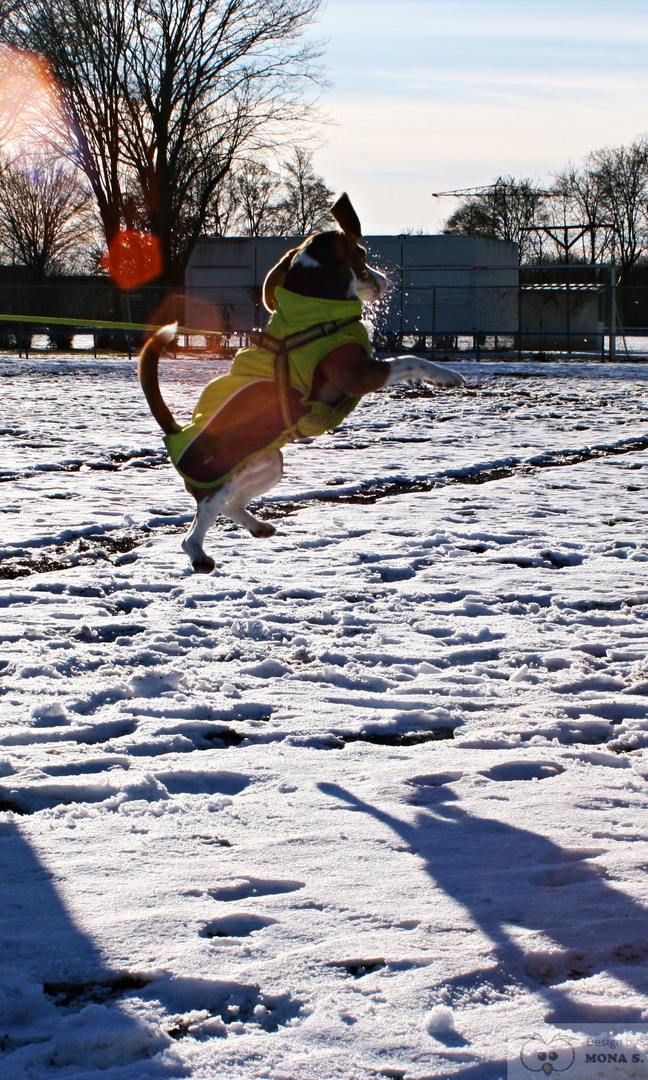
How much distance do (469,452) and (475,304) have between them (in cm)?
2217

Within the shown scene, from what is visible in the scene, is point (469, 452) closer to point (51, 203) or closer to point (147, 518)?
point (147, 518)

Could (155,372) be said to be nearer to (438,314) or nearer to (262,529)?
(262,529)

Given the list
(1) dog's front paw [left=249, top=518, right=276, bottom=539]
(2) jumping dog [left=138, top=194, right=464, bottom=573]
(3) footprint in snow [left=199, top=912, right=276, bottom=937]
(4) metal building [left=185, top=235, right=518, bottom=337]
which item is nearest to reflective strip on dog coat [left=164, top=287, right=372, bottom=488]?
(2) jumping dog [left=138, top=194, right=464, bottom=573]

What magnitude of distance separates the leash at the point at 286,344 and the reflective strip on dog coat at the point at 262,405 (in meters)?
0.01

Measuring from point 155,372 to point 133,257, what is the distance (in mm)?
31205

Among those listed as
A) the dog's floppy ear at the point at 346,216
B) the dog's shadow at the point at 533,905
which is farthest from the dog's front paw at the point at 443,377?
the dog's shadow at the point at 533,905

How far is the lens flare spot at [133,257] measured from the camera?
33000mm

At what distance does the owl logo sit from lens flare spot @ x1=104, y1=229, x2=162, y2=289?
33.0 metres

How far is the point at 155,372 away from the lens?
416 cm

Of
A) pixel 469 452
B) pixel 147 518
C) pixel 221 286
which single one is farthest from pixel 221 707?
pixel 221 286

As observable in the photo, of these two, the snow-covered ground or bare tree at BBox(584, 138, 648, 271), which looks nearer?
the snow-covered ground

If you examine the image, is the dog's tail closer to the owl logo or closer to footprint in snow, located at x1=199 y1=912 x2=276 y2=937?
footprint in snow, located at x1=199 y1=912 x2=276 y2=937

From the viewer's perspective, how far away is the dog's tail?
13.4 ft

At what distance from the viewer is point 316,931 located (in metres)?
2.02
